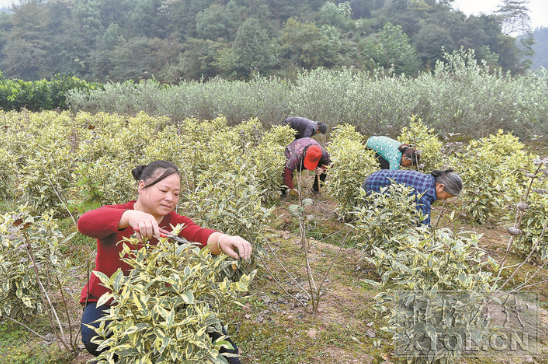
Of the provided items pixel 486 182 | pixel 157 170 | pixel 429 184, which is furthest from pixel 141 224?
pixel 486 182

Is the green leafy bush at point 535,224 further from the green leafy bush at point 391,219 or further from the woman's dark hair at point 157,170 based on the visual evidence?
the woman's dark hair at point 157,170

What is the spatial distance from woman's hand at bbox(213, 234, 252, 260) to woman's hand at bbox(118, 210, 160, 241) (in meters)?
0.34

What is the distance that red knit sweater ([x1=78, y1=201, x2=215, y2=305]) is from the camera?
1.67 m

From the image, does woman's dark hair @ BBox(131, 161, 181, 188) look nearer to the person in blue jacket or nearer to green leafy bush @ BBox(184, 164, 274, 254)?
green leafy bush @ BBox(184, 164, 274, 254)

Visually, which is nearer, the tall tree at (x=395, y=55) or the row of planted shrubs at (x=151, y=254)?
the row of planted shrubs at (x=151, y=254)

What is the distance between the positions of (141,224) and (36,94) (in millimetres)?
21896

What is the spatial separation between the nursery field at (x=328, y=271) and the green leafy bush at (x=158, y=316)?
0.09 feet

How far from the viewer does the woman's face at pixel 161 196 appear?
188 cm

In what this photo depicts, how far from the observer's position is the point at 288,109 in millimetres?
10844

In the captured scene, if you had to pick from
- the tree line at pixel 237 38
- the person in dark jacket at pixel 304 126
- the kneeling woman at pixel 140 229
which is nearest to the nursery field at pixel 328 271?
the kneeling woman at pixel 140 229

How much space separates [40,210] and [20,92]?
17.8m

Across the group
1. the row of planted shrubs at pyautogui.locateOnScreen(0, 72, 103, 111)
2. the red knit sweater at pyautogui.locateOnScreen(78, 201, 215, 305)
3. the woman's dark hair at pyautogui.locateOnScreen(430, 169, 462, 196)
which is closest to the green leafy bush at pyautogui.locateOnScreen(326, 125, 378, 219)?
the woman's dark hair at pyautogui.locateOnScreen(430, 169, 462, 196)

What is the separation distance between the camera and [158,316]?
130 centimetres

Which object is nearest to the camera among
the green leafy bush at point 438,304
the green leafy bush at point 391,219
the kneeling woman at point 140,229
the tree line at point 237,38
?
the kneeling woman at point 140,229
